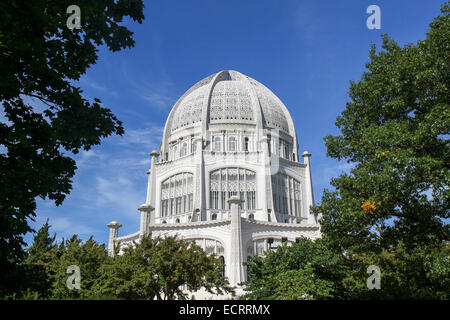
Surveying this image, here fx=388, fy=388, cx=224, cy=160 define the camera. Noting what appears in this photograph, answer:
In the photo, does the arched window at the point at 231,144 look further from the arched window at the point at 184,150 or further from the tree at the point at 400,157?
the tree at the point at 400,157

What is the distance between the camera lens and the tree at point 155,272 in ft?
79.2

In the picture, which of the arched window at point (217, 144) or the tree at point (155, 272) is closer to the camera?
the tree at point (155, 272)

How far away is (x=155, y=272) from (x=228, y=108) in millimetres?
39089

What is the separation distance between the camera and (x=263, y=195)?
174 ft

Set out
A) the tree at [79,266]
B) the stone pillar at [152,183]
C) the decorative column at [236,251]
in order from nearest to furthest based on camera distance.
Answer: the tree at [79,266], the decorative column at [236,251], the stone pillar at [152,183]

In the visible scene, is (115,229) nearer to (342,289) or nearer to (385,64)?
(342,289)

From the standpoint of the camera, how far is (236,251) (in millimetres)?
38781

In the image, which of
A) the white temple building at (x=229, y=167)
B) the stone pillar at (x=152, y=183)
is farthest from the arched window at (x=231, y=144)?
the stone pillar at (x=152, y=183)

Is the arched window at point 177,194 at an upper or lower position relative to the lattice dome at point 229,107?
lower

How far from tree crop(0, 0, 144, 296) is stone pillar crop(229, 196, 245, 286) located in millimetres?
26653

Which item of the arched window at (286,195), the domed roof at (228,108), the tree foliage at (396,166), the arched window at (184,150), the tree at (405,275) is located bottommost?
the tree at (405,275)

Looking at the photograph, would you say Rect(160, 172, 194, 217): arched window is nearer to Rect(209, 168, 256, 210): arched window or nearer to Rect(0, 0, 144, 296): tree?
Rect(209, 168, 256, 210): arched window

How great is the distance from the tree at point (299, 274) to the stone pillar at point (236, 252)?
11975mm

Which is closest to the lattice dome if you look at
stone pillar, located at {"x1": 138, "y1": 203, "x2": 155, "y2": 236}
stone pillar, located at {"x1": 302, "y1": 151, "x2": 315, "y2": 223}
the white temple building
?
the white temple building
